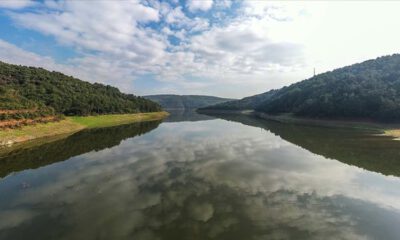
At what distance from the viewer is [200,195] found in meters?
21.9

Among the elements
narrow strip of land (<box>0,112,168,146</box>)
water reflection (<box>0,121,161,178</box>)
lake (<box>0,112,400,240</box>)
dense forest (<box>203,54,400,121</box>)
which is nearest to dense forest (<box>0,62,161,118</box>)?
narrow strip of land (<box>0,112,168,146</box>)

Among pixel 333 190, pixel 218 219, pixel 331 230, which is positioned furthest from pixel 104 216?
pixel 333 190

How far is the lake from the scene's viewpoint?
1595cm

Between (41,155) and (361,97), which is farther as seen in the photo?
(361,97)

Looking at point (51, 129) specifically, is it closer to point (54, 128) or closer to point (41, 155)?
point (54, 128)

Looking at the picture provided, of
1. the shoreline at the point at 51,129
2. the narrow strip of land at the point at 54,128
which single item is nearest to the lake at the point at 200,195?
the shoreline at the point at 51,129

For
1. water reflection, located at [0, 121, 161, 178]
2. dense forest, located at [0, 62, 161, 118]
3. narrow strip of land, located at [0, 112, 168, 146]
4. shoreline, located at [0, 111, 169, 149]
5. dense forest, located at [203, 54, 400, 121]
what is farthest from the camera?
dense forest, located at [203, 54, 400, 121]

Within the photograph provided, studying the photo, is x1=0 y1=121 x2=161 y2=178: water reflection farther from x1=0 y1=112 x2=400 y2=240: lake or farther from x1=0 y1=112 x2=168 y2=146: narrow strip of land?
x1=0 y1=112 x2=168 y2=146: narrow strip of land

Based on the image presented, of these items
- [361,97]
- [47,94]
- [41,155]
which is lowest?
[41,155]

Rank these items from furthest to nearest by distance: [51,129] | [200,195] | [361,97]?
[361,97], [51,129], [200,195]

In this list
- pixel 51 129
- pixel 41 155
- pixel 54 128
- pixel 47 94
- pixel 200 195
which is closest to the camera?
pixel 200 195

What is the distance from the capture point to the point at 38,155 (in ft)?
132

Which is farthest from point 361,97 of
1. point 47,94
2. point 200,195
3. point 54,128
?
point 47,94

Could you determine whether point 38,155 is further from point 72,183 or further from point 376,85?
point 376,85
